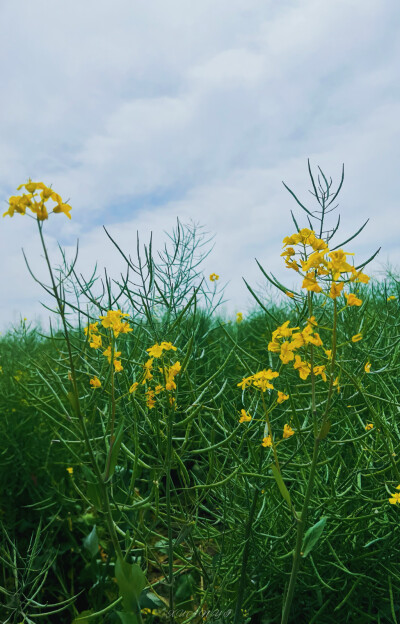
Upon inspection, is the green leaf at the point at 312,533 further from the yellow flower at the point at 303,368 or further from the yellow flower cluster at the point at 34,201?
the yellow flower cluster at the point at 34,201

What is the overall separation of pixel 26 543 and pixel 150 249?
59.7 inches

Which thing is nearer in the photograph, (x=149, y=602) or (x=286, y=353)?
(x=286, y=353)

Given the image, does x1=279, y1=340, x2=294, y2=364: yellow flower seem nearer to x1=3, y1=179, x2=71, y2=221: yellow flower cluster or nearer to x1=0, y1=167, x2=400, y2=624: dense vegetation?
x1=0, y1=167, x2=400, y2=624: dense vegetation

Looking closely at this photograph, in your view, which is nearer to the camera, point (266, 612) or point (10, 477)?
point (266, 612)

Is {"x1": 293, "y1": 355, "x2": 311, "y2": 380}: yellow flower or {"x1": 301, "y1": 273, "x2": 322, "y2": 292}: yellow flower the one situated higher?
{"x1": 301, "y1": 273, "x2": 322, "y2": 292}: yellow flower

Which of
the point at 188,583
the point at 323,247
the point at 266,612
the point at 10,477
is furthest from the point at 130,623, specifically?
the point at 10,477

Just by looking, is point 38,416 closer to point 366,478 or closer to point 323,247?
point 366,478

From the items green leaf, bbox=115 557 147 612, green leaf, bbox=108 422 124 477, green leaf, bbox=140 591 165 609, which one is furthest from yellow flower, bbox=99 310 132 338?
green leaf, bbox=140 591 165 609

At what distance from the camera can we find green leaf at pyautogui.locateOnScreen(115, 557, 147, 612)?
1024mm

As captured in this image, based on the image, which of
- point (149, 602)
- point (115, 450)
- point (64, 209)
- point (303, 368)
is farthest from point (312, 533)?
point (64, 209)

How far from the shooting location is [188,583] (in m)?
1.55

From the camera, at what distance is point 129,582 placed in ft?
3.41

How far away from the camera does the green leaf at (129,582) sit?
1.02 meters

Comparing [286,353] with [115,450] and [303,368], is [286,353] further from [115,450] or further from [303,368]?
[115,450]
